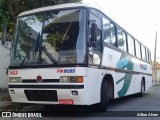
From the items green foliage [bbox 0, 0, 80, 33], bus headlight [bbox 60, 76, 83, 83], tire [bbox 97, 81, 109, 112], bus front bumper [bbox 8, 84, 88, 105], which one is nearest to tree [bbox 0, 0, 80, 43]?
green foliage [bbox 0, 0, 80, 33]

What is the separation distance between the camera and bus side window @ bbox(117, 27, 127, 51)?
41.7 ft

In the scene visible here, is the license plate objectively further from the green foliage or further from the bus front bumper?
the green foliage

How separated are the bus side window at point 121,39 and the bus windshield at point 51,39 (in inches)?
151

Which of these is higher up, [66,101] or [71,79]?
[71,79]

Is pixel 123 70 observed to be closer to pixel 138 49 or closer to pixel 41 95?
pixel 138 49

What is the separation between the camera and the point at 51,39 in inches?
358

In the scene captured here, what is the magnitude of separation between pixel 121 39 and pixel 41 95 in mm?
5264

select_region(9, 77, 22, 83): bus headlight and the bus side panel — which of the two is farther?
the bus side panel

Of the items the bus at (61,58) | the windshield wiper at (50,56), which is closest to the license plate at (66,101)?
the bus at (61,58)

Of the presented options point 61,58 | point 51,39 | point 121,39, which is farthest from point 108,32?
point 61,58

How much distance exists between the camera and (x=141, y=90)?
1773 centimetres

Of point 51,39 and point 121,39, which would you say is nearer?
point 51,39

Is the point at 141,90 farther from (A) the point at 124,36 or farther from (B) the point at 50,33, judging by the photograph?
(B) the point at 50,33

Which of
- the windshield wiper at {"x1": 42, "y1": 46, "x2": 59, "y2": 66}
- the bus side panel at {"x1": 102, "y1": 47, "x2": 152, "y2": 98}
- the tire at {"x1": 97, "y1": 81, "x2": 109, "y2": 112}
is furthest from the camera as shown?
the bus side panel at {"x1": 102, "y1": 47, "x2": 152, "y2": 98}
